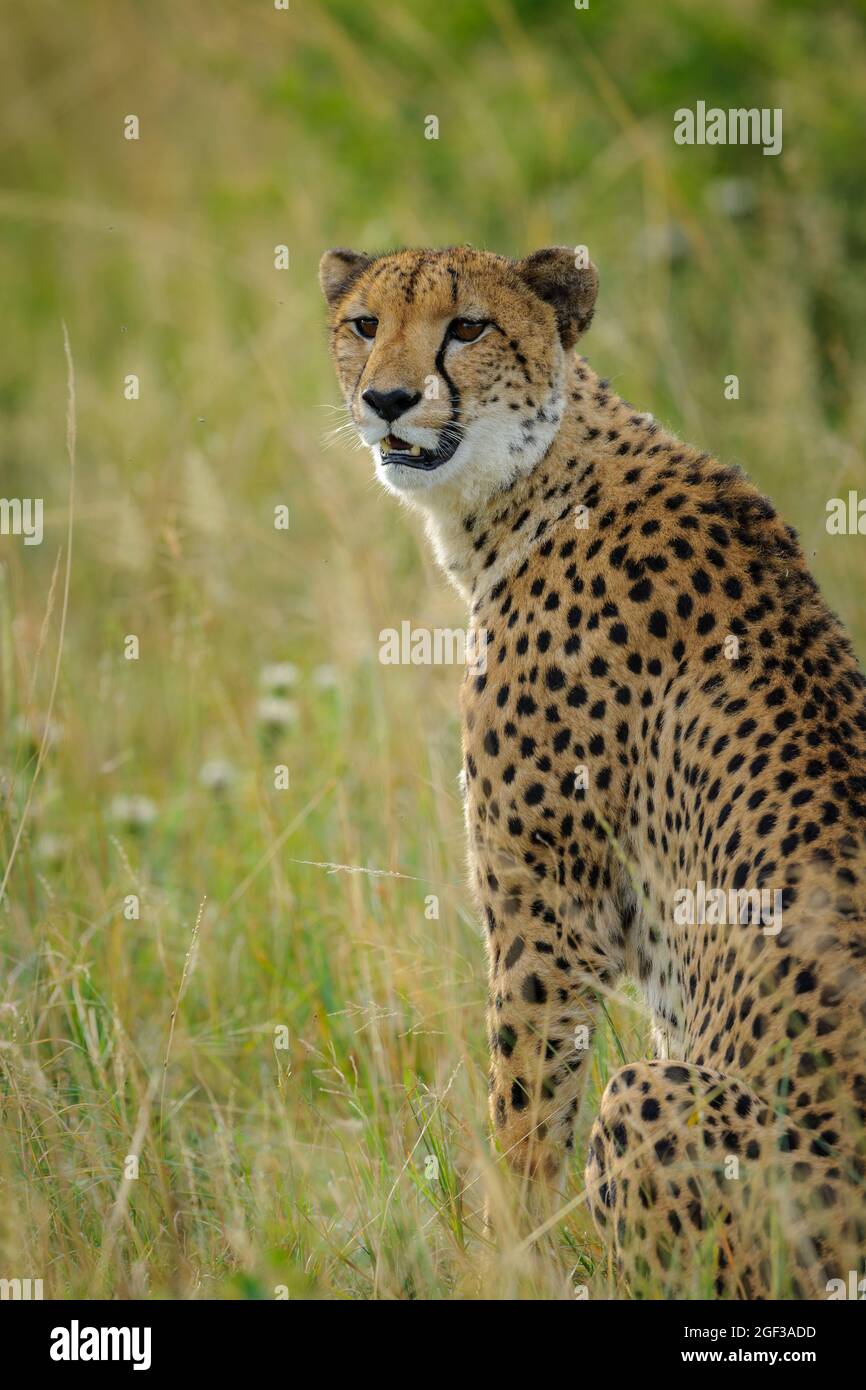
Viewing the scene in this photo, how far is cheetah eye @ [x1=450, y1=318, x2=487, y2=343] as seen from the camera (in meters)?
4.12

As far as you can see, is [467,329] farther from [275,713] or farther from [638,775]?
[275,713]

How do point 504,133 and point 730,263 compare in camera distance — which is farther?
point 504,133

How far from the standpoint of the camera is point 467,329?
13.5 feet

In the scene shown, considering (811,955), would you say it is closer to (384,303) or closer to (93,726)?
(384,303)

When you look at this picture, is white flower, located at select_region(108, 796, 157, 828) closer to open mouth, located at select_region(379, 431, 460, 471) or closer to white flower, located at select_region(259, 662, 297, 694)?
white flower, located at select_region(259, 662, 297, 694)

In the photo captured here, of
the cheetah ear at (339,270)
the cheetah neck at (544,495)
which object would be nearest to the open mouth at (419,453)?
the cheetah neck at (544,495)

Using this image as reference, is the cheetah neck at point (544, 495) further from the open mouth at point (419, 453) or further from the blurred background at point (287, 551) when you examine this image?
the blurred background at point (287, 551)

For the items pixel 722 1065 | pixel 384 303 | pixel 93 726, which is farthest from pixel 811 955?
pixel 93 726

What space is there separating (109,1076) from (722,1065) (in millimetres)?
1698

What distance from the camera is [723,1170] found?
121 inches

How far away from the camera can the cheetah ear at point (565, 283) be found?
13.9ft

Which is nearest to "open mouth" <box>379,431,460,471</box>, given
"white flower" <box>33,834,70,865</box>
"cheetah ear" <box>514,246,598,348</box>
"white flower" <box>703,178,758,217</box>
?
"cheetah ear" <box>514,246,598,348</box>

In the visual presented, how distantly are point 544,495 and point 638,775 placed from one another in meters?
0.74

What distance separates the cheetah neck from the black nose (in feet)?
1.10
